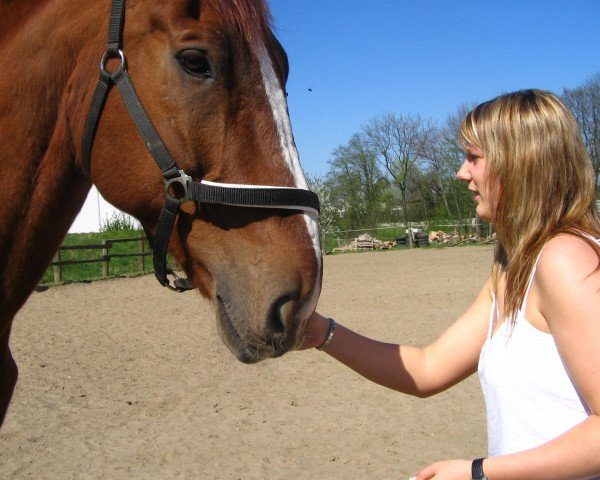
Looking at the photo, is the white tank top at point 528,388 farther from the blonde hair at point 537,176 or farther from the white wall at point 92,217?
the white wall at point 92,217

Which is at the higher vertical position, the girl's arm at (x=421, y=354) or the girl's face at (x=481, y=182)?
the girl's face at (x=481, y=182)

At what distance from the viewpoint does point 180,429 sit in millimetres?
4609

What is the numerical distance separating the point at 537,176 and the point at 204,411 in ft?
14.0

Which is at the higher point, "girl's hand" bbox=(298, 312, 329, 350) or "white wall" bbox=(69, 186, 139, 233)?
"white wall" bbox=(69, 186, 139, 233)

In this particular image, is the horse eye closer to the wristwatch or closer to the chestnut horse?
the chestnut horse

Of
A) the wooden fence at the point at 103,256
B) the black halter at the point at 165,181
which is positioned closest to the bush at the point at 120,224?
the wooden fence at the point at 103,256

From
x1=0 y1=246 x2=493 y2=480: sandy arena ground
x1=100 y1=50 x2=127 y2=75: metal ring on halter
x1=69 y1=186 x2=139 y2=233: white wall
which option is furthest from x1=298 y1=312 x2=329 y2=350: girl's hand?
x1=69 y1=186 x2=139 y2=233: white wall

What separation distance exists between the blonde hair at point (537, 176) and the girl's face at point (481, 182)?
7 centimetres

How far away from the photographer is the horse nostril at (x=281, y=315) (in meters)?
1.50

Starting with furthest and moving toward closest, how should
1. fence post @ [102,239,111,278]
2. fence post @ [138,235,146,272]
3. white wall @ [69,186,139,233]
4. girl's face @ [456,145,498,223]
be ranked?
white wall @ [69,186,139,233]
fence post @ [138,235,146,272]
fence post @ [102,239,111,278]
girl's face @ [456,145,498,223]

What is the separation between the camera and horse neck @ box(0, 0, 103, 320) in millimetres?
1730

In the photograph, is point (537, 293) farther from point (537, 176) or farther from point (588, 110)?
point (588, 110)

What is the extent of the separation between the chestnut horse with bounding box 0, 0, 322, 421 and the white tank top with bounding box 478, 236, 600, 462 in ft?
1.93

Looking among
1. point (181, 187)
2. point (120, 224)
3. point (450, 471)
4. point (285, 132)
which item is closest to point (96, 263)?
point (120, 224)
